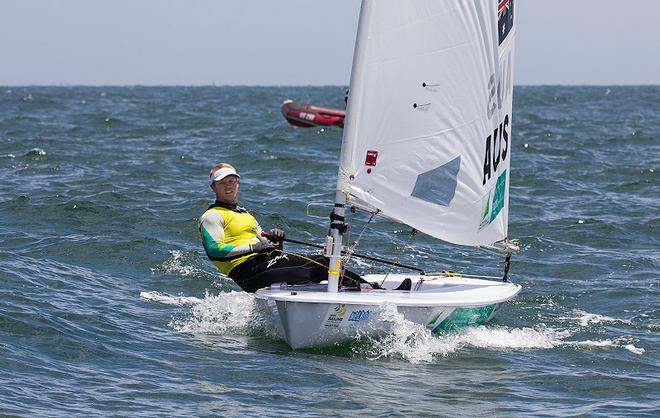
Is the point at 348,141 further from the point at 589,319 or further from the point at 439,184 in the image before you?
the point at 589,319

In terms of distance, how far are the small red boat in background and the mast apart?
18.9 m

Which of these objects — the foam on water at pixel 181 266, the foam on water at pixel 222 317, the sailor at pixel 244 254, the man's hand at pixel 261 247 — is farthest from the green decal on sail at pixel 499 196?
the foam on water at pixel 181 266

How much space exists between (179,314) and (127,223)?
4072 millimetres

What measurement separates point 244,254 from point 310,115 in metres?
19.2

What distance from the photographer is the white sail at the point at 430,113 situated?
7.33 meters

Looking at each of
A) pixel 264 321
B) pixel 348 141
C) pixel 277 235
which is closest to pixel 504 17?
pixel 348 141

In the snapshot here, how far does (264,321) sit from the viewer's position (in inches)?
304

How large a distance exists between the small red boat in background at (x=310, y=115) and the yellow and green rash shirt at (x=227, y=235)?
18.5 metres

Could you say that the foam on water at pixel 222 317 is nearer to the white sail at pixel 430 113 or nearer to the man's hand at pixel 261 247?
the man's hand at pixel 261 247

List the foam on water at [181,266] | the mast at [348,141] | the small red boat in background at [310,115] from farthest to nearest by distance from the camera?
1. the small red boat in background at [310,115]
2. the foam on water at [181,266]
3. the mast at [348,141]

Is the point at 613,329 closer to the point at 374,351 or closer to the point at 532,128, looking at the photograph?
the point at 374,351

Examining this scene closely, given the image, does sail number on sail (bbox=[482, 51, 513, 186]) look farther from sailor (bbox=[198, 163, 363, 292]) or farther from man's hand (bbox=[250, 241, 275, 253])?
man's hand (bbox=[250, 241, 275, 253])

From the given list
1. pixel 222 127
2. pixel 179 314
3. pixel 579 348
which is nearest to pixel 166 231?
pixel 179 314

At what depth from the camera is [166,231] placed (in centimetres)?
1222
